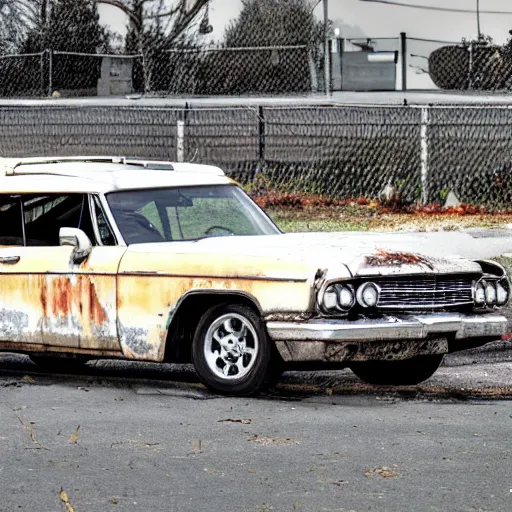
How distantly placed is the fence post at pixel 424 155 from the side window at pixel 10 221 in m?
10.6

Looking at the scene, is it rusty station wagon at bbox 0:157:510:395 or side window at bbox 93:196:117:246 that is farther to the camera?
side window at bbox 93:196:117:246

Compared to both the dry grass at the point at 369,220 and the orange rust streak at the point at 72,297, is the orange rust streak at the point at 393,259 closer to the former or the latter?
the orange rust streak at the point at 72,297

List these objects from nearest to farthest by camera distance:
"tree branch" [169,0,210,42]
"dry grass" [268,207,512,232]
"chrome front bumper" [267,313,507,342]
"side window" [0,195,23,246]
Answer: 1. "chrome front bumper" [267,313,507,342]
2. "side window" [0,195,23,246]
3. "dry grass" [268,207,512,232]
4. "tree branch" [169,0,210,42]

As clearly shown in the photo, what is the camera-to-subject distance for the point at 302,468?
22.9 feet

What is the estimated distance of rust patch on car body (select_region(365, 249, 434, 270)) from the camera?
346 inches

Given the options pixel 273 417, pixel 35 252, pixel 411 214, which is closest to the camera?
pixel 273 417

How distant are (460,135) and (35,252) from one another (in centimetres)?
1153

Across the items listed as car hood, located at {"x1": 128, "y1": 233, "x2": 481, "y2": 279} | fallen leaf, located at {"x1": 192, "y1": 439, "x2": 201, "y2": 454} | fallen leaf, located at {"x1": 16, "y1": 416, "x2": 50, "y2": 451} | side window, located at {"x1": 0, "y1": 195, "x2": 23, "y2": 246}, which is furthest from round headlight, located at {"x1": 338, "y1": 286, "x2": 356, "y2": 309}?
side window, located at {"x1": 0, "y1": 195, "x2": 23, "y2": 246}

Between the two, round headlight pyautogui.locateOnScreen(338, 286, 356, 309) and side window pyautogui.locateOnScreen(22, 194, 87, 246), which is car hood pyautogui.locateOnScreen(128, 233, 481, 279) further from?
side window pyautogui.locateOnScreen(22, 194, 87, 246)

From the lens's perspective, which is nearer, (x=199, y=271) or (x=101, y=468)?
(x=101, y=468)

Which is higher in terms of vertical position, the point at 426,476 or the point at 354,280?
the point at 354,280

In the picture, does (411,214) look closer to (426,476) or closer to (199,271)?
(199,271)

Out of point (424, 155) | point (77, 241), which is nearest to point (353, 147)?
point (424, 155)

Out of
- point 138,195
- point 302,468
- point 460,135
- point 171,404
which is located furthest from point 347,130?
point 302,468
